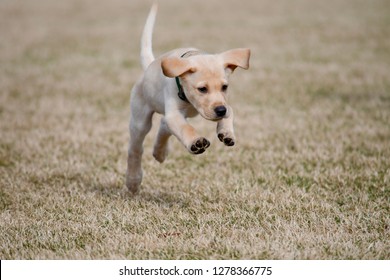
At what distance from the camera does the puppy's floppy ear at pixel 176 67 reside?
4289 millimetres

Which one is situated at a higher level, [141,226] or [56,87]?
[141,226]

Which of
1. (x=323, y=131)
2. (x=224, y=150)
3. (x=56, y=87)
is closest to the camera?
(x=224, y=150)

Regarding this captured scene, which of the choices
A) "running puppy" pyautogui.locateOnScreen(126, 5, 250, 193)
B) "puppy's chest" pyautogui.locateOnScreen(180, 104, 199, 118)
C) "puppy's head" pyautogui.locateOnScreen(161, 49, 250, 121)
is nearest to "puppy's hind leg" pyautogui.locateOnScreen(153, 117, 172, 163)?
"running puppy" pyautogui.locateOnScreen(126, 5, 250, 193)

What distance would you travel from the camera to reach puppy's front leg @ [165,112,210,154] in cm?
419

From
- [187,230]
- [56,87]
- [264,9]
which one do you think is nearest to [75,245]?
[187,230]

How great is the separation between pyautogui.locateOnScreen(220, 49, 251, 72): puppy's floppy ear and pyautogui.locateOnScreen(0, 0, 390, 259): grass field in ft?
3.82

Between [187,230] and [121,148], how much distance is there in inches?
117

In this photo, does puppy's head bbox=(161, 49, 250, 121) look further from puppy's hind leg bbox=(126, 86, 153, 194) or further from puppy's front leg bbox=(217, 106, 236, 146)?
puppy's hind leg bbox=(126, 86, 153, 194)

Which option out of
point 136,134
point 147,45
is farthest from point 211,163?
point 147,45

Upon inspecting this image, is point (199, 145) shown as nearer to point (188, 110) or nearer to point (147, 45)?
point (188, 110)

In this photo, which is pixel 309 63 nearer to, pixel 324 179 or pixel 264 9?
pixel 324 179

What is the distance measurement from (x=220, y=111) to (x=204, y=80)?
27cm

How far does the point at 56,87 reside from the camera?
11.0 metres

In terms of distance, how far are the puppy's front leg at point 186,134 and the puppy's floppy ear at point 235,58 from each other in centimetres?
51
